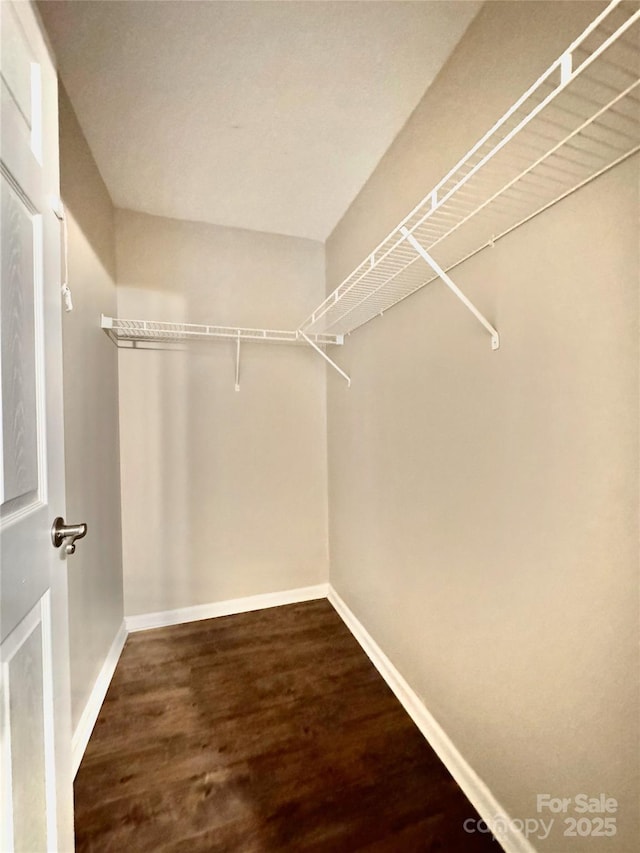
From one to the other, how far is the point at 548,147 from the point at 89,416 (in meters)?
1.87

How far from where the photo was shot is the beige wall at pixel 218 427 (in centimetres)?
205

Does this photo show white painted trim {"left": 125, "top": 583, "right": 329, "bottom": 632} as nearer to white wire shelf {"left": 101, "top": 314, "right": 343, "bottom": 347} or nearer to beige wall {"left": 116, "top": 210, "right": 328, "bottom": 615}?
beige wall {"left": 116, "top": 210, "right": 328, "bottom": 615}

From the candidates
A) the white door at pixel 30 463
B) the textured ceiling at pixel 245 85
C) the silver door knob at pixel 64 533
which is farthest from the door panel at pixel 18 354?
the textured ceiling at pixel 245 85

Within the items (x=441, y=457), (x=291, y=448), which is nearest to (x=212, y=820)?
(x=441, y=457)

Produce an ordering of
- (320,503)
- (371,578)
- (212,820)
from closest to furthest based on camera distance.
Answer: (212,820)
(371,578)
(320,503)

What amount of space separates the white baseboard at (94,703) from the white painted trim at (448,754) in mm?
1268

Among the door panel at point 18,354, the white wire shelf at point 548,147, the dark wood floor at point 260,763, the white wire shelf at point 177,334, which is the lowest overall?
the dark wood floor at point 260,763

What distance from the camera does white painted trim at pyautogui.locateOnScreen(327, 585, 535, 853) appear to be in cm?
101

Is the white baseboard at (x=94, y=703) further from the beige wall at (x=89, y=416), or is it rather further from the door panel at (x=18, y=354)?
the door panel at (x=18, y=354)

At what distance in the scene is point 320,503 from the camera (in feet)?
7.93

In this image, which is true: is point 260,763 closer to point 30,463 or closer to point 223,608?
point 223,608

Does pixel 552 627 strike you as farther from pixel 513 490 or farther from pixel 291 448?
pixel 291 448

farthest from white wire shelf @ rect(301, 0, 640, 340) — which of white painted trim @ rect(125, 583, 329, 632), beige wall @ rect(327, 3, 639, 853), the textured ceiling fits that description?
white painted trim @ rect(125, 583, 329, 632)

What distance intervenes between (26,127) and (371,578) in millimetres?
2067
